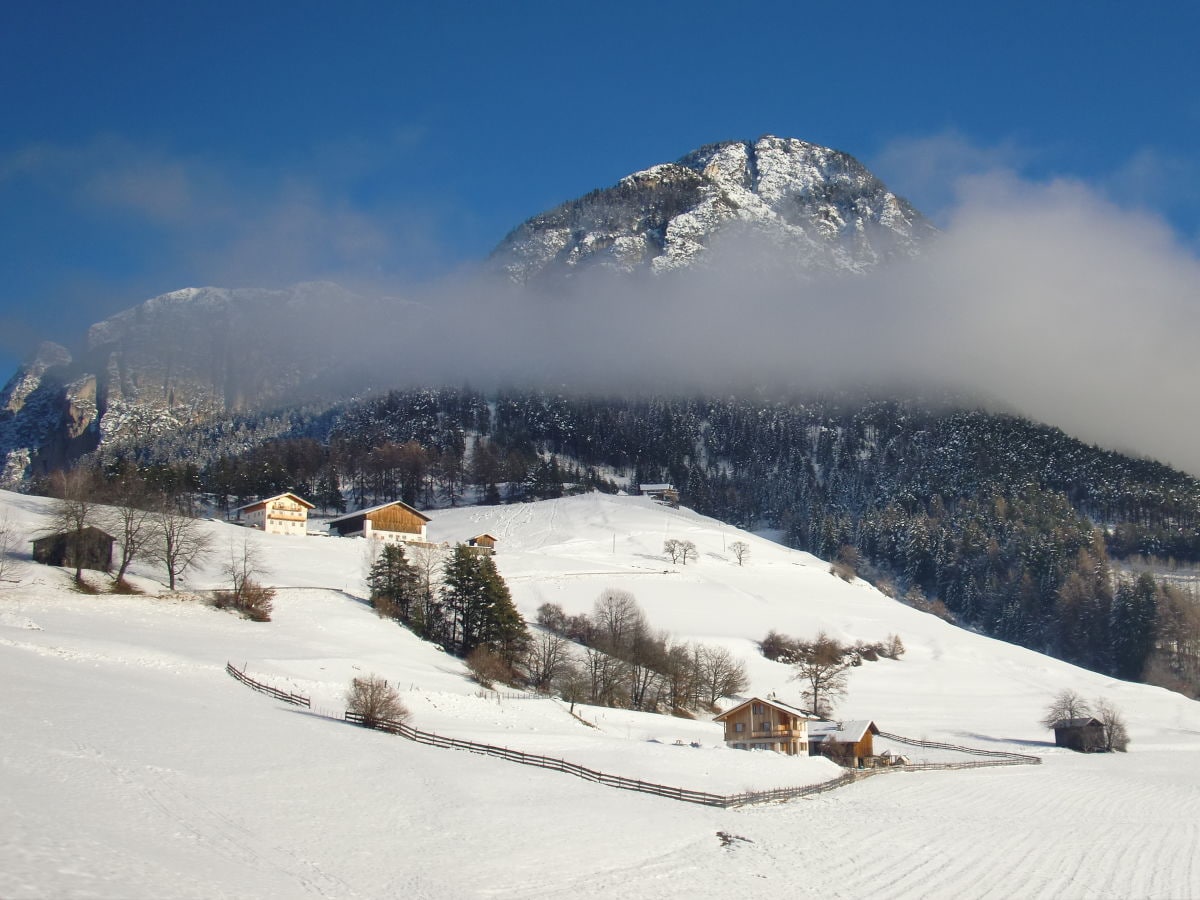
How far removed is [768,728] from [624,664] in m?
11.6

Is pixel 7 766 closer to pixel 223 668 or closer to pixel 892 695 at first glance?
pixel 223 668

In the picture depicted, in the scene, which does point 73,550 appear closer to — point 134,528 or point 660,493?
point 134,528

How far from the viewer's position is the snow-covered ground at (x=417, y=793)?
1973 cm

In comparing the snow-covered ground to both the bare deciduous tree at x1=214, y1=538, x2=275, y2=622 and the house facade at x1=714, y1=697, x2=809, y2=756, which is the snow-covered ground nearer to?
the bare deciduous tree at x1=214, y1=538, x2=275, y2=622

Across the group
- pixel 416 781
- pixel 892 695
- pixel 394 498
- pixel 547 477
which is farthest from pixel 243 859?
pixel 547 477

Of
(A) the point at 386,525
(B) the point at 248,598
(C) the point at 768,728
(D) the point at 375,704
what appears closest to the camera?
(D) the point at 375,704

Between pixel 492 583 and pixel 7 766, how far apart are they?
42198 millimetres

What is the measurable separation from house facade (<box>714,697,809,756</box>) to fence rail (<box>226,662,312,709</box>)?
80.4 ft

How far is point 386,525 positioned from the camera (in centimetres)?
10612

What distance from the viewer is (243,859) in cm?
1905

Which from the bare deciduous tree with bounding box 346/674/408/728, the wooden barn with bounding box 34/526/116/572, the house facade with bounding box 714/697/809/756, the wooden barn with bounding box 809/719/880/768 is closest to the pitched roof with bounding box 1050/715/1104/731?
the wooden barn with bounding box 809/719/880/768

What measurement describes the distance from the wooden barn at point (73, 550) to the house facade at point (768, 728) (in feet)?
135

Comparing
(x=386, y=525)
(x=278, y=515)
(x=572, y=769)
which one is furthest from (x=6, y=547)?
(x=572, y=769)

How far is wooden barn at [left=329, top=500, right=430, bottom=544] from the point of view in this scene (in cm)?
10438
